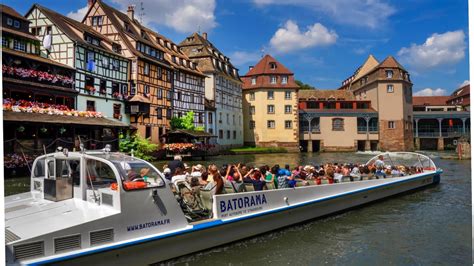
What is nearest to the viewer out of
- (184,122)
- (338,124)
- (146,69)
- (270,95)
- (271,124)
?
(146,69)

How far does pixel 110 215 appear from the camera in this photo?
16.3 ft

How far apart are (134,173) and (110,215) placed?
0.67m

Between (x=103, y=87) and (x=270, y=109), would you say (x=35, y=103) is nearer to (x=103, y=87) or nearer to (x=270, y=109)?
(x=103, y=87)

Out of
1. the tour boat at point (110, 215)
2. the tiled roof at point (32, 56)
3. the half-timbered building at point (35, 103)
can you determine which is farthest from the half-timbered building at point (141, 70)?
the tour boat at point (110, 215)

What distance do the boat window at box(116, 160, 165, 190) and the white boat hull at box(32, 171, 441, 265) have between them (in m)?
0.69

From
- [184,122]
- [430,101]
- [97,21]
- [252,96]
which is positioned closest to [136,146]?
[184,122]

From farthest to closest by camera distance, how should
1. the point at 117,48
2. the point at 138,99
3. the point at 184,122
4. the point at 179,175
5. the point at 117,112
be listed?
the point at 184,122
the point at 117,48
the point at 138,99
the point at 117,112
the point at 179,175

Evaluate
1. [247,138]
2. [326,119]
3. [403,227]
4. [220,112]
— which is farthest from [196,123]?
[403,227]

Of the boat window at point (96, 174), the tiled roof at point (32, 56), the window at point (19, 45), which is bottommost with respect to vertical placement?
the boat window at point (96, 174)

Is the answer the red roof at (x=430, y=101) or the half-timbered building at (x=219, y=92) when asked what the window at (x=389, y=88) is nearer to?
the red roof at (x=430, y=101)

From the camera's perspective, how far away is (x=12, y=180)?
1455 centimetres

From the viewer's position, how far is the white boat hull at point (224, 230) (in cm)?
500

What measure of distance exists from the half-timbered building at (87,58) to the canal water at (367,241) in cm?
1796

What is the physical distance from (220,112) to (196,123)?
210 inches
